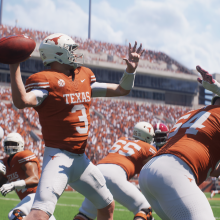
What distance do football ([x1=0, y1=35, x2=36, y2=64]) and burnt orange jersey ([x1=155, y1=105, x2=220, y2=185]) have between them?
1347mm

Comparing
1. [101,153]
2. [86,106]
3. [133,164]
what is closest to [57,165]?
[86,106]

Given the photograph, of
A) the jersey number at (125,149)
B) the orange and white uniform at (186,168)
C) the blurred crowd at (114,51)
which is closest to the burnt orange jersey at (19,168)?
the jersey number at (125,149)

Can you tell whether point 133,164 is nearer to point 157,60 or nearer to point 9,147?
point 9,147

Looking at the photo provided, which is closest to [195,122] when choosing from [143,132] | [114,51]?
[143,132]

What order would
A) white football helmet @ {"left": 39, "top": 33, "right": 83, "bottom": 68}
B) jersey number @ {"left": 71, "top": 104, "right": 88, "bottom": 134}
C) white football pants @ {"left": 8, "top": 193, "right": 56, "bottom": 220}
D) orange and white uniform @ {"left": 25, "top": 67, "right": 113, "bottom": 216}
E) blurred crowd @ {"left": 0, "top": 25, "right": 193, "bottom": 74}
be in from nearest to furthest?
orange and white uniform @ {"left": 25, "top": 67, "right": 113, "bottom": 216}
jersey number @ {"left": 71, "top": 104, "right": 88, "bottom": 134}
white football helmet @ {"left": 39, "top": 33, "right": 83, "bottom": 68}
white football pants @ {"left": 8, "top": 193, "right": 56, "bottom": 220}
blurred crowd @ {"left": 0, "top": 25, "right": 193, "bottom": 74}

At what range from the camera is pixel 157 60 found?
41.8 metres

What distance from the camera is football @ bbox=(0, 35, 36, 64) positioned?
2.62 m

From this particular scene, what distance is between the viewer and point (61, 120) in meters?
3.03

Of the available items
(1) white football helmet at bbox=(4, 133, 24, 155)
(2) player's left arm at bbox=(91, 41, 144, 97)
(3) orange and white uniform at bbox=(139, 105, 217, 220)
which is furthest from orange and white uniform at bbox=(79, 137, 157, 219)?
(3) orange and white uniform at bbox=(139, 105, 217, 220)

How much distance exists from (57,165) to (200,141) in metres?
1.22

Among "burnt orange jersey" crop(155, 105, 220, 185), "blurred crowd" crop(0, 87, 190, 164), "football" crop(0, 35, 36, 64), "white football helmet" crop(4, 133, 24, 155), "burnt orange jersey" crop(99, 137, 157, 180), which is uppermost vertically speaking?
"football" crop(0, 35, 36, 64)

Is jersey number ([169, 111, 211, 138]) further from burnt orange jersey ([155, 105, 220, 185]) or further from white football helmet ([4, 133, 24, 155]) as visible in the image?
white football helmet ([4, 133, 24, 155])

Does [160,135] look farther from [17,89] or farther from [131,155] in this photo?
[17,89]

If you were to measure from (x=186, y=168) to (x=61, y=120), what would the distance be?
3.95 feet
